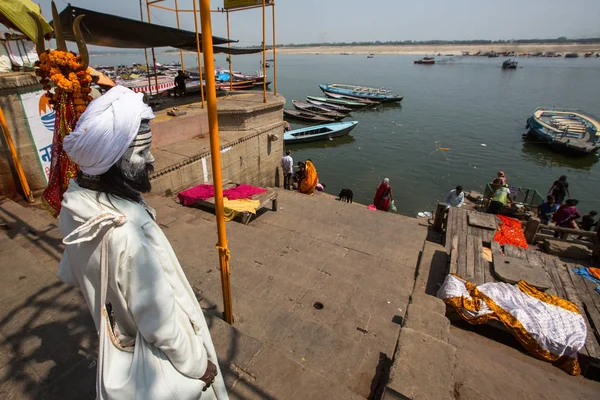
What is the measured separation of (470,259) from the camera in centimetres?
534

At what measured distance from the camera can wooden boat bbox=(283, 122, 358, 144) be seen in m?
22.4

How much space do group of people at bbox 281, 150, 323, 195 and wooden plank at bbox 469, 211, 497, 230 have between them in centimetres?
→ 562

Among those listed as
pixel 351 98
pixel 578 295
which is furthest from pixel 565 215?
pixel 351 98

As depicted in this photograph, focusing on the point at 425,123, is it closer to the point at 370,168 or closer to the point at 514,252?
the point at 370,168

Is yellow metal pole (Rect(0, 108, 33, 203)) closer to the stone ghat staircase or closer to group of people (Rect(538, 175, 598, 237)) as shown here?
the stone ghat staircase

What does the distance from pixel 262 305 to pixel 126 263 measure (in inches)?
112

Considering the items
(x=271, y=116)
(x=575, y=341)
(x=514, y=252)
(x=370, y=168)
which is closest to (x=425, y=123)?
(x=370, y=168)

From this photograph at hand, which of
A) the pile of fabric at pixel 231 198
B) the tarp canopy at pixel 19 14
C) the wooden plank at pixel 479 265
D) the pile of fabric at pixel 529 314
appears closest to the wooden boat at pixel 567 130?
the wooden plank at pixel 479 265

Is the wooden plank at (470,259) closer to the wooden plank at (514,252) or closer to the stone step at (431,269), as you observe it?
the stone step at (431,269)

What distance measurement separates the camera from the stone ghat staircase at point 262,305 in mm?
2414

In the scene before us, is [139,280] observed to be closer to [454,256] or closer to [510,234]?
[454,256]

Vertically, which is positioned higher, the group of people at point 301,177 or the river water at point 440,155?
the group of people at point 301,177

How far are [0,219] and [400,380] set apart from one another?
5.71m

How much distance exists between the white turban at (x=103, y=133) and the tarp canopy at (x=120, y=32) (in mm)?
7086
